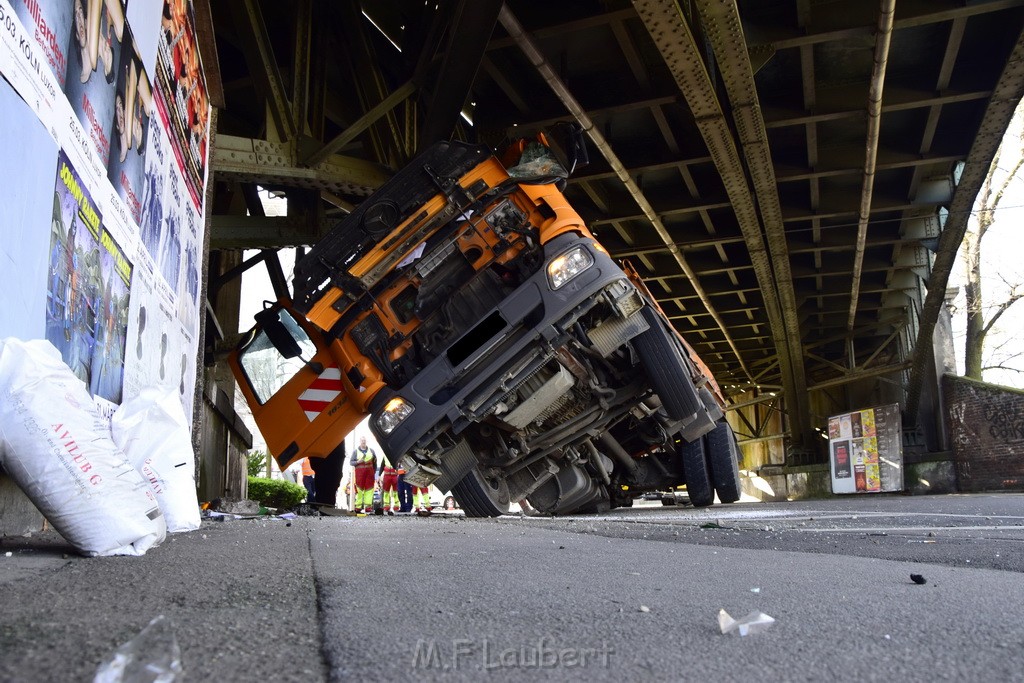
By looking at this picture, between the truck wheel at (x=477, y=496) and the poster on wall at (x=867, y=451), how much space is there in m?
11.9

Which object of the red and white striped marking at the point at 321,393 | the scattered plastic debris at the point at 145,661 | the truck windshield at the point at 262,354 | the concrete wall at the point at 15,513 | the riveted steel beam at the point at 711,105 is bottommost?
the scattered plastic debris at the point at 145,661

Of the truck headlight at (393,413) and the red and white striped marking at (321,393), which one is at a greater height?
the red and white striped marking at (321,393)

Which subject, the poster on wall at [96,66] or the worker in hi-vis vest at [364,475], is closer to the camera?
the poster on wall at [96,66]

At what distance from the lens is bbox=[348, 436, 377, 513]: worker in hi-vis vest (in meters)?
15.2

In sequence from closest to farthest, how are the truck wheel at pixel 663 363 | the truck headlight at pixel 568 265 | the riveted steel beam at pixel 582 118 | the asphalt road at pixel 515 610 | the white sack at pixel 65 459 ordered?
the asphalt road at pixel 515 610 → the white sack at pixel 65 459 → the truck headlight at pixel 568 265 → the truck wheel at pixel 663 363 → the riveted steel beam at pixel 582 118

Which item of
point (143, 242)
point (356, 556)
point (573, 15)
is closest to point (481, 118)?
point (573, 15)

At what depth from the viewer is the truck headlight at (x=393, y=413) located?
5667 millimetres

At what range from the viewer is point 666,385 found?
237 inches

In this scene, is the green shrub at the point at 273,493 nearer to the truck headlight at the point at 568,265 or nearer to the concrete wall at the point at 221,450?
the concrete wall at the point at 221,450

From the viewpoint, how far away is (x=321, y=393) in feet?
21.0

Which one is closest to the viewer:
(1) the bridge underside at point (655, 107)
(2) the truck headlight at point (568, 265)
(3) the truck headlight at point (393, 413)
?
(2) the truck headlight at point (568, 265)

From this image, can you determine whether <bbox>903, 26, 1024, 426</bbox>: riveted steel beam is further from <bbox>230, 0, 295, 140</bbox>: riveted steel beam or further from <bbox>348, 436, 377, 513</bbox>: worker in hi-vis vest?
<bbox>348, 436, 377, 513</bbox>: worker in hi-vis vest

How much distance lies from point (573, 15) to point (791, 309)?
30.6 feet

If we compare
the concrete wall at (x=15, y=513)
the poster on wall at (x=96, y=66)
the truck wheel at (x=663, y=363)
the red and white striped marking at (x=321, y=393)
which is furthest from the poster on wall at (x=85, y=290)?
the truck wheel at (x=663, y=363)
